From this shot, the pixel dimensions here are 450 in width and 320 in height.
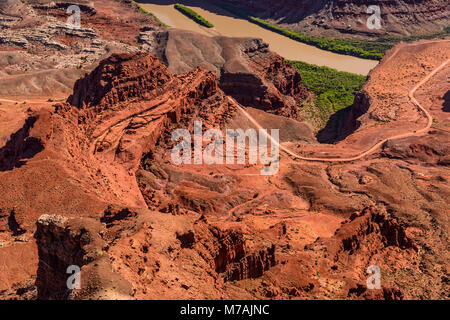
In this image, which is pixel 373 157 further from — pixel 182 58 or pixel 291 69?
pixel 182 58

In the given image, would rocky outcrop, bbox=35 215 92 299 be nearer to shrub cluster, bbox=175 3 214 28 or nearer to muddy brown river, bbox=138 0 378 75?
muddy brown river, bbox=138 0 378 75

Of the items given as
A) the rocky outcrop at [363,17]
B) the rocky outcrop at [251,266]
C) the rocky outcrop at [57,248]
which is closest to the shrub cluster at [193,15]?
the rocky outcrop at [363,17]

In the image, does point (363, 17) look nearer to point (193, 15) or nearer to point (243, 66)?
point (193, 15)

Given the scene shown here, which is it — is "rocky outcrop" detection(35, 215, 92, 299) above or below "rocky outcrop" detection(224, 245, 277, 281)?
above

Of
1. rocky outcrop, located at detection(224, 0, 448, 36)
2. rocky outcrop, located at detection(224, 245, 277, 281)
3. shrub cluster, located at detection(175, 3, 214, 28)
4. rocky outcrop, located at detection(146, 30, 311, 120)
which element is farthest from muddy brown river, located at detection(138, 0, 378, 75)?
rocky outcrop, located at detection(224, 245, 277, 281)

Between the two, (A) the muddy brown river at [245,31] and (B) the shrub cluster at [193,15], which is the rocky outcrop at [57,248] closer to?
(A) the muddy brown river at [245,31]

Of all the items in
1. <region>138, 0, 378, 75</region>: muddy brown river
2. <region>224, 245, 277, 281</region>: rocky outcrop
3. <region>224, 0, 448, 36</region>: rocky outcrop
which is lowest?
<region>224, 245, 277, 281</region>: rocky outcrop

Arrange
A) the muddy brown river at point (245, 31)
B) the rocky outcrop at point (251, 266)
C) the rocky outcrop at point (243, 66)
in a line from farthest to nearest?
1. the muddy brown river at point (245, 31)
2. the rocky outcrop at point (243, 66)
3. the rocky outcrop at point (251, 266)

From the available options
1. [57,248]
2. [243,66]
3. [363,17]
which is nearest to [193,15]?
[363,17]
